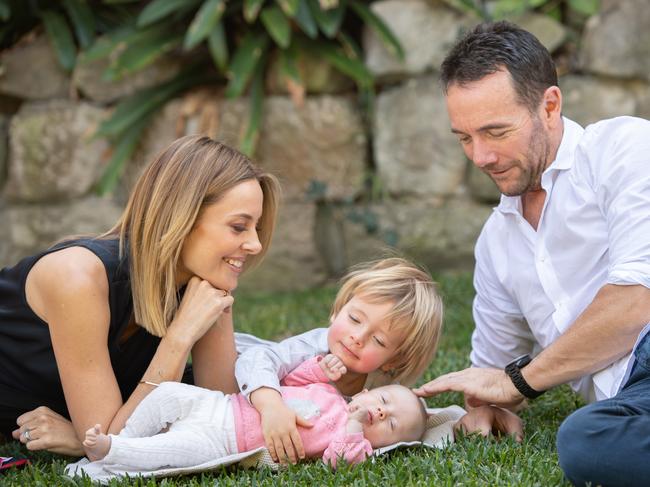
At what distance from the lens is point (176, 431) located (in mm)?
2736

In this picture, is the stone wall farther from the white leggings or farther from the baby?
the white leggings

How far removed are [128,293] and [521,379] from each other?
1.24 m

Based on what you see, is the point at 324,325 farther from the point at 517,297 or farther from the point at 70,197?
the point at 70,197

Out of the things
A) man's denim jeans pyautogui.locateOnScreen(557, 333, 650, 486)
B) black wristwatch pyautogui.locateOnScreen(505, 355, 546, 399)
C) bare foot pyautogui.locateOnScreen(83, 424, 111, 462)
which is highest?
man's denim jeans pyautogui.locateOnScreen(557, 333, 650, 486)

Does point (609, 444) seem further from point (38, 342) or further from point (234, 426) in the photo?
point (38, 342)

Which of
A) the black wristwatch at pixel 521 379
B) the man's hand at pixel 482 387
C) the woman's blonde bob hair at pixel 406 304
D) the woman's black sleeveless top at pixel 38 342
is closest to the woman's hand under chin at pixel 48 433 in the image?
the woman's black sleeveless top at pixel 38 342

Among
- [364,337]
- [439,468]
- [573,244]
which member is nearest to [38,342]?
[364,337]

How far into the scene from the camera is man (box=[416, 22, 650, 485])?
2684mm

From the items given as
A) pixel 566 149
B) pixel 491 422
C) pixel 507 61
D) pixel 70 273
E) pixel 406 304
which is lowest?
pixel 491 422

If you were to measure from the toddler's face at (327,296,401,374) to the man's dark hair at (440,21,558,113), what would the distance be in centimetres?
75

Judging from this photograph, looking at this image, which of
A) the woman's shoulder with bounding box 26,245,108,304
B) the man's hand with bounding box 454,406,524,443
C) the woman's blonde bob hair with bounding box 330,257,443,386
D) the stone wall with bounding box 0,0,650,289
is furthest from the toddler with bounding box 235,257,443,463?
Result: the stone wall with bounding box 0,0,650,289

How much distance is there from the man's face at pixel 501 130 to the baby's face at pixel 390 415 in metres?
0.73

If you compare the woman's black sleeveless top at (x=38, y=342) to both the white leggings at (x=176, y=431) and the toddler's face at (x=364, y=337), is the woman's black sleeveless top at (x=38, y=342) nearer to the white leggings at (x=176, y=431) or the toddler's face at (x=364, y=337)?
the white leggings at (x=176, y=431)

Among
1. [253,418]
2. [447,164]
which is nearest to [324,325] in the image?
[447,164]
